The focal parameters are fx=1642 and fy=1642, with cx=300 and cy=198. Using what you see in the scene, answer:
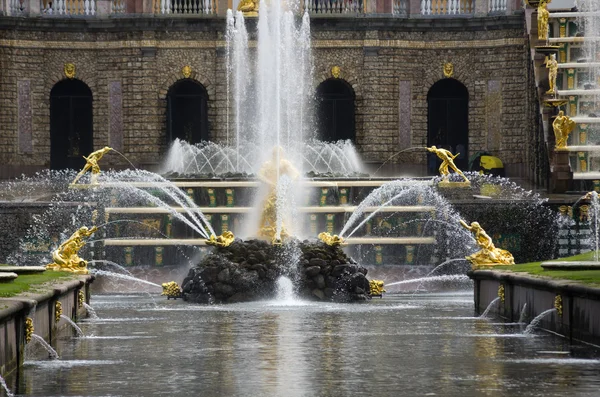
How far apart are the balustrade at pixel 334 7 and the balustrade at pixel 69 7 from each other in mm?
7373

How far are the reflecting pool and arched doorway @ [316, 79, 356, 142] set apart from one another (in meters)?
32.5

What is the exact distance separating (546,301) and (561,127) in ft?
74.8

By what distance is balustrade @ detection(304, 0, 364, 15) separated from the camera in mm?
56031

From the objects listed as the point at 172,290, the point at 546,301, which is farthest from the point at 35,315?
the point at 172,290

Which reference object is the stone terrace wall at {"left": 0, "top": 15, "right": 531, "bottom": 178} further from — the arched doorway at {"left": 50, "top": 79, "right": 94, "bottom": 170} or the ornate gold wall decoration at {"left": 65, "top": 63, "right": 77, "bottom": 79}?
the arched doorway at {"left": 50, "top": 79, "right": 94, "bottom": 170}

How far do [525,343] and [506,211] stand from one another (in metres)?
18.3

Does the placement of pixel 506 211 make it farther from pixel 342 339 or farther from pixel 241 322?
pixel 342 339

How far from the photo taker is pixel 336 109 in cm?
5738

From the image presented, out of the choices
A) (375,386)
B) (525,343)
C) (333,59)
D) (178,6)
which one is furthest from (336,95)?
(375,386)

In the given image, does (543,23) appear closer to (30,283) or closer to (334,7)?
(334,7)

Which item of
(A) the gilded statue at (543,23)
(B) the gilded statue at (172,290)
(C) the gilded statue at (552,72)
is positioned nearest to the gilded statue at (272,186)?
(B) the gilded statue at (172,290)

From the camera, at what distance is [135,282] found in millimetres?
34031

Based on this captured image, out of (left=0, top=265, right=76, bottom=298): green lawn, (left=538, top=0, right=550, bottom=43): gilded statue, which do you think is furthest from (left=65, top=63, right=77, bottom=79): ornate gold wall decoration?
(left=0, top=265, right=76, bottom=298): green lawn

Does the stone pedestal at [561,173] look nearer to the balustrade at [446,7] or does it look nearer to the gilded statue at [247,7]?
the balustrade at [446,7]
